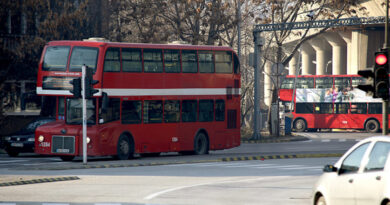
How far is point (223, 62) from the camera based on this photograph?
32188mm

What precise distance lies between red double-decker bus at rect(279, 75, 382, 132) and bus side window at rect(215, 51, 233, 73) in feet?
83.0

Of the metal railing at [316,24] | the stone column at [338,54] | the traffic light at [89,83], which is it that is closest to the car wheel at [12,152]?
the traffic light at [89,83]

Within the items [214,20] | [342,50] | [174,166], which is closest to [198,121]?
[174,166]

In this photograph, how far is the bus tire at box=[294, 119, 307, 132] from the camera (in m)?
60.5

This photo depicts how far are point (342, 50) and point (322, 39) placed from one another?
9.43ft

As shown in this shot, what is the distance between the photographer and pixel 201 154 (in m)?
32.2

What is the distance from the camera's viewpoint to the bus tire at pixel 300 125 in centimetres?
6046

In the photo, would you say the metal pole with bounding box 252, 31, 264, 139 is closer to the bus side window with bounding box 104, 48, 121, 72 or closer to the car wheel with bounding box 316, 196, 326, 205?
the bus side window with bounding box 104, 48, 121, 72

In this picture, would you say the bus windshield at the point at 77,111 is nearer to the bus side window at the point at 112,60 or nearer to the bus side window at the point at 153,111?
the bus side window at the point at 112,60

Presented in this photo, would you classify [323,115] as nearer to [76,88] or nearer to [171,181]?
[76,88]

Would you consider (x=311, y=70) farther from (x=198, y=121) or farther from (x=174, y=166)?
(x=174, y=166)

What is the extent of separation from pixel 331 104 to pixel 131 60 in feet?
106

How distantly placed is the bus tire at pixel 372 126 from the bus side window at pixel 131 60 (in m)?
31.2

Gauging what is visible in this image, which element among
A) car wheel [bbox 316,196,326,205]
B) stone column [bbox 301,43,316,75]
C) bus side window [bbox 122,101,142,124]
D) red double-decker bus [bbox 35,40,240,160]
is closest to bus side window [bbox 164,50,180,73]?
red double-decker bus [bbox 35,40,240,160]
